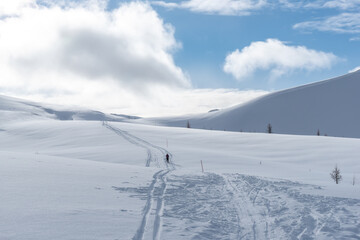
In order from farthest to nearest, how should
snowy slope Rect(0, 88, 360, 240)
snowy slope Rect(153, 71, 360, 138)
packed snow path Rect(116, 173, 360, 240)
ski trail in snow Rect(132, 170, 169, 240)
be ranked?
snowy slope Rect(153, 71, 360, 138)
packed snow path Rect(116, 173, 360, 240)
snowy slope Rect(0, 88, 360, 240)
ski trail in snow Rect(132, 170, 169, 240)

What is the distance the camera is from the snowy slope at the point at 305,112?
15500cm

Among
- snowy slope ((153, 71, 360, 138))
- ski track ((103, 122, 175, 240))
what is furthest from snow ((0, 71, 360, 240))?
snowy slope ((153, 71, 360, 138))

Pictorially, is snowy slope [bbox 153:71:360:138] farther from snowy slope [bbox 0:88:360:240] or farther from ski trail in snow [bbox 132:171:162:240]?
ski trail in snow [bbox 132:171:162:240]

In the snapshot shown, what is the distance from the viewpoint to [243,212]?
9914 millimetres

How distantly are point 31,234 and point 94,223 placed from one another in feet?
4.95

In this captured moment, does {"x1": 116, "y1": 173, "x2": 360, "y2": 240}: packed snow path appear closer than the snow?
No

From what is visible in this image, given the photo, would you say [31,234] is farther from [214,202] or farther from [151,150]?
[151,150]

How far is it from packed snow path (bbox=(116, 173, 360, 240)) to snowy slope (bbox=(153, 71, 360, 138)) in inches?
5704

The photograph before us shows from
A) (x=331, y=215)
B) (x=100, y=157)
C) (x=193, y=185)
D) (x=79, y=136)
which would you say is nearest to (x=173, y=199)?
(x=193, y=185)

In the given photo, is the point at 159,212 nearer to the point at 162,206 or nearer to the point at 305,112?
the point at 162,206

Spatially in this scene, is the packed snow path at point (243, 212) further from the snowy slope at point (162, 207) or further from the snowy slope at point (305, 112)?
the snowy slope at point (305, 112)

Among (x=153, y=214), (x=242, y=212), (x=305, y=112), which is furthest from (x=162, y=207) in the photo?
(x=305, y=112)

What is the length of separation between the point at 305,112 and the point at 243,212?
174 meters

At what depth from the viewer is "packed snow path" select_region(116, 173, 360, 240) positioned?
26.3ft
